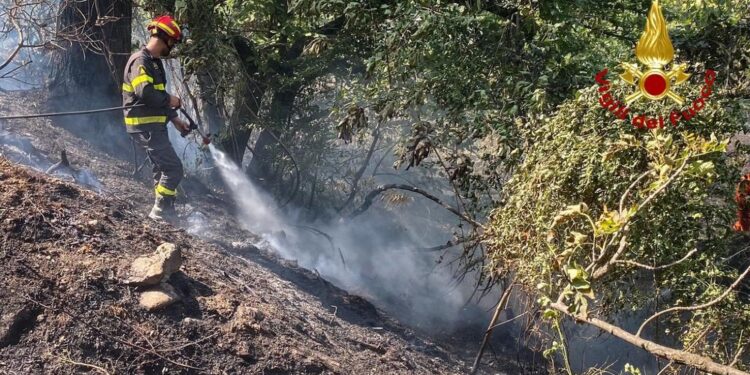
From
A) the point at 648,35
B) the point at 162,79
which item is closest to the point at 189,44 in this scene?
the point at 162,79

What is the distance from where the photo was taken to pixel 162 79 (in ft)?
18.9

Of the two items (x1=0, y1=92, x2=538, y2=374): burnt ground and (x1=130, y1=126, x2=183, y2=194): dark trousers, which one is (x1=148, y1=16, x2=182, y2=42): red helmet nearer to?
(x1=130, y1=126, x2=183, y2=194): dark trousers

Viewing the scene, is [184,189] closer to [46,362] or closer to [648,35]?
[46,362]

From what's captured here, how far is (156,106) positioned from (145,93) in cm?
18

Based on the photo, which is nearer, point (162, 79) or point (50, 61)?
point (162, 79)

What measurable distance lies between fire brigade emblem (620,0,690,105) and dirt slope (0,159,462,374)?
236cm

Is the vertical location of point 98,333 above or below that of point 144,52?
below

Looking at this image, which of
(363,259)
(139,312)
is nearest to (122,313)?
(139,312)

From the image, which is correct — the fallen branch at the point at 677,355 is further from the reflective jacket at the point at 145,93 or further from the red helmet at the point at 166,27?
the red helmet at the point at 166,27

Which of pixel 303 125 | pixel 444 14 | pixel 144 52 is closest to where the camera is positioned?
pixel 444 14

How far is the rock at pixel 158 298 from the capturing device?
12.3 feet

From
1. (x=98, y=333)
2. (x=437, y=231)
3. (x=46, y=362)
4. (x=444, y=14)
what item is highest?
(x=437, y=231)

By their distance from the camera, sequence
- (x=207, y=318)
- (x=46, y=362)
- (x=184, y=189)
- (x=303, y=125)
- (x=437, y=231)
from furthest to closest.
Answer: (x=437, y=231) < (x=303, y=125) < (x=184, y=189) < (x=207, y=318) < (x=46, y=362)

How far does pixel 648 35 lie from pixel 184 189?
622 cm
